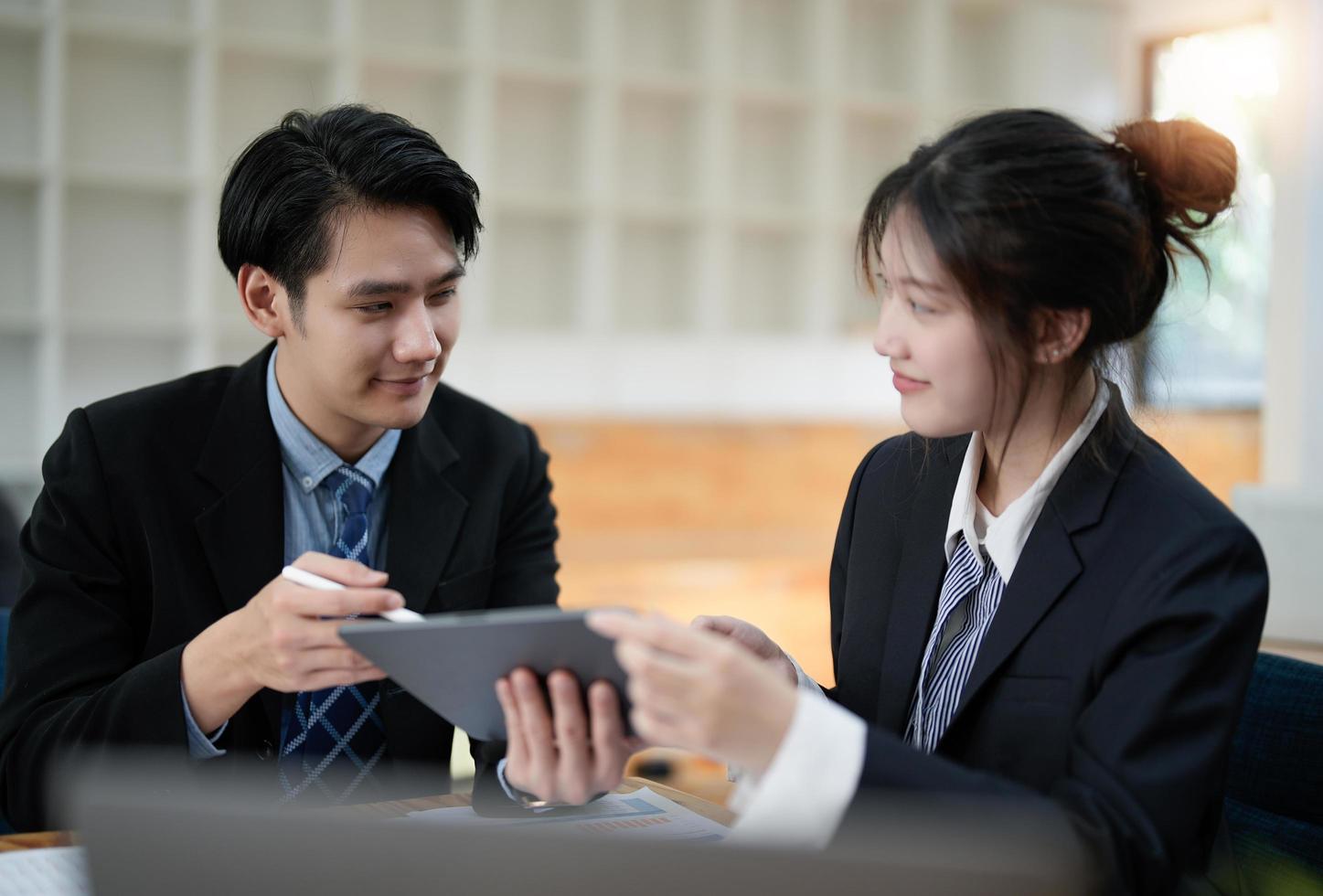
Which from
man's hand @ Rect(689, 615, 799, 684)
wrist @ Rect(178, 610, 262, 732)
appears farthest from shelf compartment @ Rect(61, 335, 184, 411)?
man's hand @ Rect(689, 615, 799, 684)

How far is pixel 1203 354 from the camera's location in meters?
6.05

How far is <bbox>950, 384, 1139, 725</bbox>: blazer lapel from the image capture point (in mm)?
1265

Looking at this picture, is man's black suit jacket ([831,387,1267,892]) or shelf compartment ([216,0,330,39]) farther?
shelf compartment ([216,0,330,39])

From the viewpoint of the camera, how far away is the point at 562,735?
3.55ft

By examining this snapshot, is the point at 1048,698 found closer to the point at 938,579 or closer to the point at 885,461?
the point at 938,579

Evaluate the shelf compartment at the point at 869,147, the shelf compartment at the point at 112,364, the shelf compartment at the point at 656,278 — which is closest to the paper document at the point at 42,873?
the shelf compartment at the point at 112,364

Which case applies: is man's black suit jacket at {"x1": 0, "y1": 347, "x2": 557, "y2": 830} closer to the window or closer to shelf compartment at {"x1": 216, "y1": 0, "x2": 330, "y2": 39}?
shelf compartment at {"x1": 216, "y1": 0, "x2": 330, "y2": 39}

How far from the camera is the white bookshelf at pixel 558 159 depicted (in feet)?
13.7

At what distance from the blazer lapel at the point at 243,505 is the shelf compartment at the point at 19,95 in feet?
9.65

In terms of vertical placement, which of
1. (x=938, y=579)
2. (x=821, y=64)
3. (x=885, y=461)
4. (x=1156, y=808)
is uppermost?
(x=821, y=64)

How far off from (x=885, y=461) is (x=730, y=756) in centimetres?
78

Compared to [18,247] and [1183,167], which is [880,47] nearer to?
[18,247]

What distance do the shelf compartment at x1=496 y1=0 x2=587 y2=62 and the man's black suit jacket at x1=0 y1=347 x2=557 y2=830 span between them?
3352 mm

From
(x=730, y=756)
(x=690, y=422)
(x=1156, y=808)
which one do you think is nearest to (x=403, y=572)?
(x=730, y=756)
